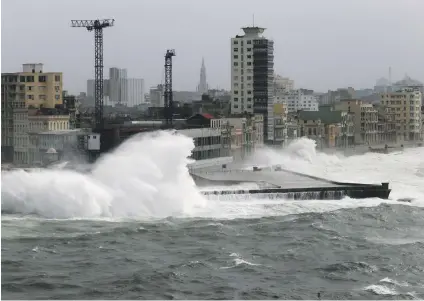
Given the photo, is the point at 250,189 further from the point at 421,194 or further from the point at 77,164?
the point at 77,164

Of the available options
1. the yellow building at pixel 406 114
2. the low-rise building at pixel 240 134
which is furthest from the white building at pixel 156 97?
the low-rise building at pixel 240 134

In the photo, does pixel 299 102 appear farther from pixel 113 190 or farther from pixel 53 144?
pixel 113 190

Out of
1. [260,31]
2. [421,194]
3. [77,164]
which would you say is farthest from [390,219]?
[260,31]

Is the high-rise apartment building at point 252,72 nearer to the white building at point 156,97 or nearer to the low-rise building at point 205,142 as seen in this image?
the low-rise building at point 205,142

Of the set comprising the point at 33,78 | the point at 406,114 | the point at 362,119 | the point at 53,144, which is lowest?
the point at 53,144

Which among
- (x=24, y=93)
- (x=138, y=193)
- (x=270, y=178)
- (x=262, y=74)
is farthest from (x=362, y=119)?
(x=138, y=193)
